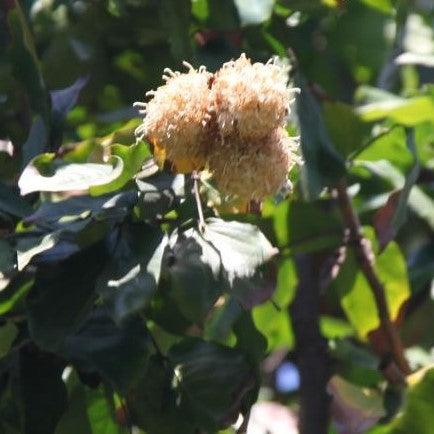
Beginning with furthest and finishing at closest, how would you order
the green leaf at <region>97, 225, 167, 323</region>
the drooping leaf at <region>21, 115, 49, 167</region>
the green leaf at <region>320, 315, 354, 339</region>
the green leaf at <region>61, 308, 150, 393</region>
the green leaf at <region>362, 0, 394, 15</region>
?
1. the green leaf at <region>320, 315, 354, 339</region>
2. the green leaf at <region>362, 0, 394, 15</region>
3. the drooping leaf at <region>21, 115, 49, 167</region>
4. the green leaf at <region>61, 308, 150, 393</region>
5. the green leaf at <region>97, 225, 167, 323</region>

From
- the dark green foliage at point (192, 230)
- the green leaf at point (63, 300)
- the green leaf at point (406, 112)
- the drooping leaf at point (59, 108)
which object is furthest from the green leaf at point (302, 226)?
the green leaf at point (63, 300)

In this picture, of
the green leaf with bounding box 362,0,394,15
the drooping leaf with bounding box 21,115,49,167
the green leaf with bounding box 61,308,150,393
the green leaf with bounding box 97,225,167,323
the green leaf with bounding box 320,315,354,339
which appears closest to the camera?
the green leaf with bounding box 97,225,167,323

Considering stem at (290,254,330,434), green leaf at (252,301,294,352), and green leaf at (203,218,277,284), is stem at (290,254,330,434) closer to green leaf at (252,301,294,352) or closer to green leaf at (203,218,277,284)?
green leaf at (252,301,294,352)

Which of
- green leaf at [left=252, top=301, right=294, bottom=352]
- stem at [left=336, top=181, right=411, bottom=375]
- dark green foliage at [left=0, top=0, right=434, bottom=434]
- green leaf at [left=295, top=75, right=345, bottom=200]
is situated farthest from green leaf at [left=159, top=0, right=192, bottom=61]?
green leaf at [left=252, top=301, right=294, bottom=352]

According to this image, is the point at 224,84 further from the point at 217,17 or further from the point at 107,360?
the point at 217,17

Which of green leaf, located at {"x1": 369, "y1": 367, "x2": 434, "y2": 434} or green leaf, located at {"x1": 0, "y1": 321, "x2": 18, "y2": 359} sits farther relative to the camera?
green leaf, located at {"x1": 369, "y1": 367, "x2": 434, "y2": 434}

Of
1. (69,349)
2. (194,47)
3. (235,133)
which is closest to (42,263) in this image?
(69,349)

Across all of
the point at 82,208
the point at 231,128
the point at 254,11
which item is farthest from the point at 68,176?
the point at 254,11

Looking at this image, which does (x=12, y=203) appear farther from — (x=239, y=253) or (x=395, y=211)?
(x=395, y=211)
